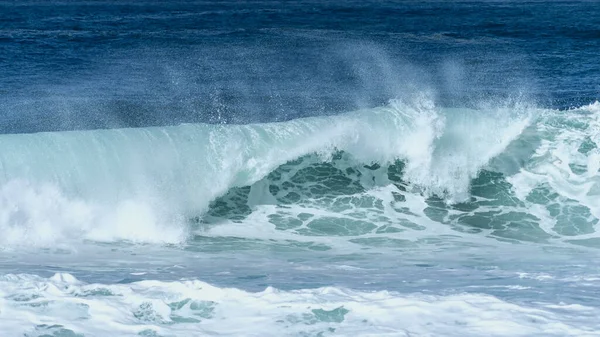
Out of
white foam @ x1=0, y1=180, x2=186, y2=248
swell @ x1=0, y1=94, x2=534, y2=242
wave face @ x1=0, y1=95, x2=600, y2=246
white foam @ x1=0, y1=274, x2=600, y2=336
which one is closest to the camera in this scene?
white foam @ x1=0, y1=274, x2=600, y2=336

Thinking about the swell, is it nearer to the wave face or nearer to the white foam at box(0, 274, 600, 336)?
the wave face

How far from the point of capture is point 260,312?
28.3 ft

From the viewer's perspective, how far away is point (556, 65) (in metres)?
27.7

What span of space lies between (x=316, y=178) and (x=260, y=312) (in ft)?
23.3

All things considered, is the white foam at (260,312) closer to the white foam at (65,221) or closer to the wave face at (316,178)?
the white foam at (65,221)

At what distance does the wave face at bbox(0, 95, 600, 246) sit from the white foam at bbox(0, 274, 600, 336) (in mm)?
3864

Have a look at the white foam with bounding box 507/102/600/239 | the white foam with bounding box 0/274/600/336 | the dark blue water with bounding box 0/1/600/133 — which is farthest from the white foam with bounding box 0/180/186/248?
the white foam with bounding box 507/102/600/239

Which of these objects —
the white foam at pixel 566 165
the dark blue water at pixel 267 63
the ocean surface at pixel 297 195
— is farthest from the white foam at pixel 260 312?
the dark blue water at pixel 267 63

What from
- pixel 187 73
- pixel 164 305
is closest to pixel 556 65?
pixel 187 73

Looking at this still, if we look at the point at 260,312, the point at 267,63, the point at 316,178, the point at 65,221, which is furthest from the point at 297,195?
the point at 267,63

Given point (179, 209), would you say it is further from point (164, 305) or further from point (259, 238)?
point (164, 305)

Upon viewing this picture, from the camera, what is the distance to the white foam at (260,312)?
8117 millimetres

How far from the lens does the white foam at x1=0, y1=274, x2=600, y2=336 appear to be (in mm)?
8117

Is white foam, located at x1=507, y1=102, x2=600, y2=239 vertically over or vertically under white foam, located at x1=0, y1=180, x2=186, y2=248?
over
